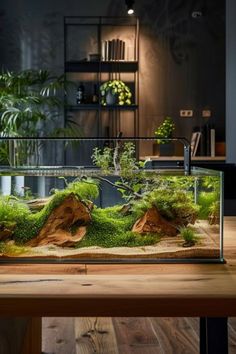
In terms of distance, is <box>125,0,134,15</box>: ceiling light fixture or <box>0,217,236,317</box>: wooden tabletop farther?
<box>125,0,134,15</box>: ceiling light fixture

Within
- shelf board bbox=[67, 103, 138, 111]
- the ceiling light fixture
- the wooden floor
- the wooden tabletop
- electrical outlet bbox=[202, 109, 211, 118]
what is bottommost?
the wooden floor

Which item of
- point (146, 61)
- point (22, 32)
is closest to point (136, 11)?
point (146, 61)

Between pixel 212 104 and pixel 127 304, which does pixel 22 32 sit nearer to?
pixel 212 104

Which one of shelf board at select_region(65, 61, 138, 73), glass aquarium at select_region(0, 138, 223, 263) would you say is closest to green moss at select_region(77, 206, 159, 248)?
glass aquarium at select_region(0, 138, 223, 263)

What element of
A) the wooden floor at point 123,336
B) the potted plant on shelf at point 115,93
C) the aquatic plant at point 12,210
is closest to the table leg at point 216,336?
the aquatic plant at point 12,210

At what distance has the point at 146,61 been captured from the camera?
259 inches

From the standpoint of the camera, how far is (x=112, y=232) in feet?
4.62

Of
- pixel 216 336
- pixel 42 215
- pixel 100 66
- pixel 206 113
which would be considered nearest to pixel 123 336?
pixel 216 336

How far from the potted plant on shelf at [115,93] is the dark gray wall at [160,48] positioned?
410 mm

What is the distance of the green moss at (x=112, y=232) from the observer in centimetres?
140

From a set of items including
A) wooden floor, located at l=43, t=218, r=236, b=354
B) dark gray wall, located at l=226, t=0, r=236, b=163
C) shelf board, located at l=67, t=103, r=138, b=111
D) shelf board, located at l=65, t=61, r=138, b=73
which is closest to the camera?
wooden floor, located at l=43, t=218, r=236, b=354

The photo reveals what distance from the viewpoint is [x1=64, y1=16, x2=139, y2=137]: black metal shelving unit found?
645cm

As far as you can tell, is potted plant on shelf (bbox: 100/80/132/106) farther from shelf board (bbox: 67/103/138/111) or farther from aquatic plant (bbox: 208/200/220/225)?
aquatic plant (bbox: 208/200/220/225)

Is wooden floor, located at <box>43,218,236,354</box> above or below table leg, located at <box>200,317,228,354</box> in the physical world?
below
